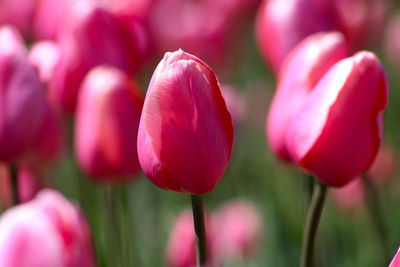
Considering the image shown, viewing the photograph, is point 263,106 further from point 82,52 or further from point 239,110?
point 82,52

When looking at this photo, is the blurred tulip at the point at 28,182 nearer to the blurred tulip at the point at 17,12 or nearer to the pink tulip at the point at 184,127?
the pink tulip at the point at 184,127

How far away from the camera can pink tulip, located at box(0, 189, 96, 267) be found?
55cm

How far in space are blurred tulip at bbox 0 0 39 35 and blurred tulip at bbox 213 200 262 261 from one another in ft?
2.63

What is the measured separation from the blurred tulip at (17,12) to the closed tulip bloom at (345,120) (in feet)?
4.32

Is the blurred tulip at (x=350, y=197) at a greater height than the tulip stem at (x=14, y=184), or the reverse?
the tulip stem at (x=14, y=184)

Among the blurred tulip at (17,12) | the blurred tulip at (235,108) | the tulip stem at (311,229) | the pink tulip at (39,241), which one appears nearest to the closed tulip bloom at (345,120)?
the tulip stem at (311,229)

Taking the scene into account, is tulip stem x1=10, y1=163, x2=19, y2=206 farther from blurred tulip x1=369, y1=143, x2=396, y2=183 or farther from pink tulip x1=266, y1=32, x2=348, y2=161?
blurred tulip x1=369, y1=143, x2=396, y2=183

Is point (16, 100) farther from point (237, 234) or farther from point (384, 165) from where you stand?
point (384, 165)

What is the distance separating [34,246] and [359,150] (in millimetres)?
346

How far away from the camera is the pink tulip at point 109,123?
96 centimetres

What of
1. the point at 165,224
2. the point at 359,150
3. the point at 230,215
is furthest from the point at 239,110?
the point at 359,150

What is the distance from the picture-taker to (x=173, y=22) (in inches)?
71.8

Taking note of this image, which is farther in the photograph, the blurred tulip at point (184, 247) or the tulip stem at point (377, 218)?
the blurred tulip at point (184, 247)

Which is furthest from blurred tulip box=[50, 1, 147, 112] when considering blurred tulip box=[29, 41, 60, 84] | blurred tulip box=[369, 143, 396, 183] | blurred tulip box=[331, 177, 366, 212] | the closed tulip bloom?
blurred tulip box=[369, 143, 396, 183]
